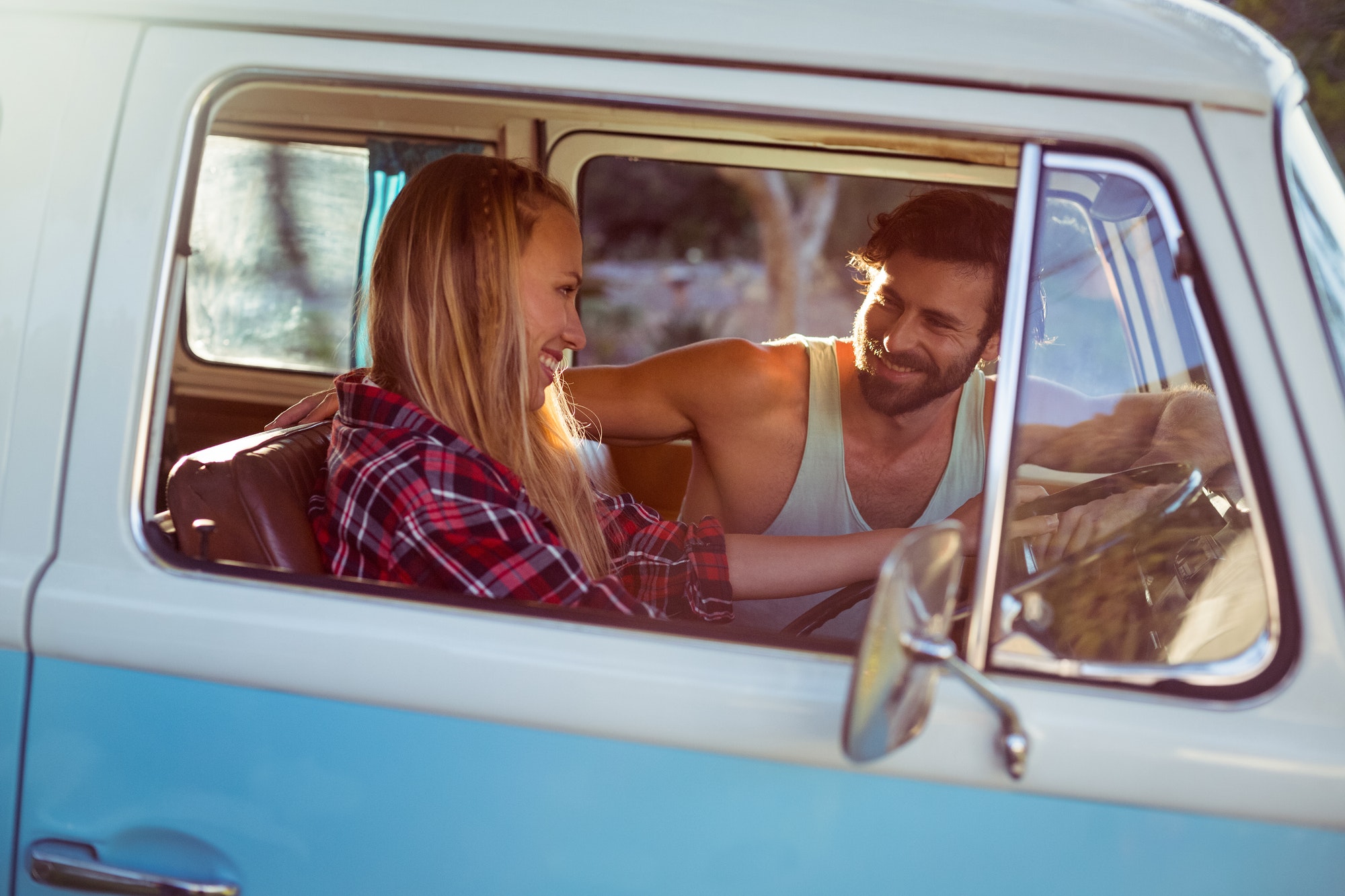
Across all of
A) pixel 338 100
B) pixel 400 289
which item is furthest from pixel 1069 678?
pixel 338 100

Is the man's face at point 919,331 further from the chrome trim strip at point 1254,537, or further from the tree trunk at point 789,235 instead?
A: the tree trunk at point 789,235

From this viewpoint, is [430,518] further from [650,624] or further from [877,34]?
[877,34]

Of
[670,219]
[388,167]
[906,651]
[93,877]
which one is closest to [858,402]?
[388,167]

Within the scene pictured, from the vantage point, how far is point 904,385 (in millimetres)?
2408

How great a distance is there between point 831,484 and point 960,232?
63 centimetres

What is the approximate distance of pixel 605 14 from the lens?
1.20 metres

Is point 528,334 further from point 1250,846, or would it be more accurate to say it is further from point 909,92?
point 1250,846

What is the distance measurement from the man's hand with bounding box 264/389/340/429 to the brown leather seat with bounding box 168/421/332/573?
1.39ft

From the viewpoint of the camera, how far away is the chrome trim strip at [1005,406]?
3.79 ft

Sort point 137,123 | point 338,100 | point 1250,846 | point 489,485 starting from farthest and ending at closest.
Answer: point 338,100
point 489,485
point 137,123
point 1250,846

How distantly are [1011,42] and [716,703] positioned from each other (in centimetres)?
80

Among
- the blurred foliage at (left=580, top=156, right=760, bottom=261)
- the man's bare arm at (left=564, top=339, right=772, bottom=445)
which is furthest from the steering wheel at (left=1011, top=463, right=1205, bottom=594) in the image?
the blurred foliage at (left=580, top=156, right=760, bottom=261)

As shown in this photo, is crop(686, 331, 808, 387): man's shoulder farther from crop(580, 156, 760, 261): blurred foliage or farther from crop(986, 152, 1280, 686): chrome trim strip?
crop(580, 156, 760, 261): blurred foliage

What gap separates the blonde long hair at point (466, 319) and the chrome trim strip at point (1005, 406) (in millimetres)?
707
